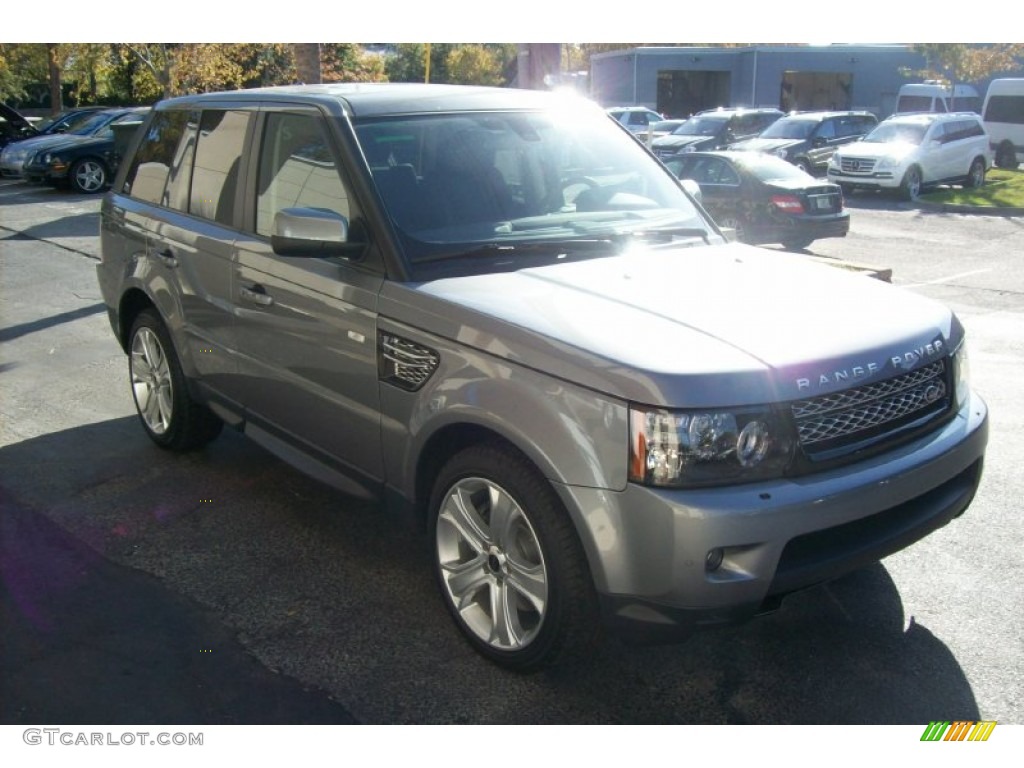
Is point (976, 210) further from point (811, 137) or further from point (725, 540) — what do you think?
point (725, 540)

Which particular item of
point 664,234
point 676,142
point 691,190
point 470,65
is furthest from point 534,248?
point 470,65

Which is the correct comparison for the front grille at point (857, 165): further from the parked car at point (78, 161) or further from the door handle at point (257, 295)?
the door handle at point (257, 295)

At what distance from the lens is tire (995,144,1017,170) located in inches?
1133

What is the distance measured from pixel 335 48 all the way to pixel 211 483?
30.9 meters

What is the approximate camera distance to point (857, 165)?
22172 mm

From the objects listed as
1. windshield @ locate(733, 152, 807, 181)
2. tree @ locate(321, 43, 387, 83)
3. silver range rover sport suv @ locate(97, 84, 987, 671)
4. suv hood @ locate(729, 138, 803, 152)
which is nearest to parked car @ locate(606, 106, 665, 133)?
tree @ locate(321, 43, 387, 83)

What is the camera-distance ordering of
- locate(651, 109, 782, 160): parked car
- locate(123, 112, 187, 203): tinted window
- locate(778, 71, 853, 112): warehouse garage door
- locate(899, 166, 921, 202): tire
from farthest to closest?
locate(778, 71, 853, 112): warehouse garage door → locate(651, 109, 782, 160): parked car → locate(899, 166, 921, 202): tire → locate(123, 112, 187, 203): tinted window

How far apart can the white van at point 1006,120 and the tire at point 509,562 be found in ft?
95.2

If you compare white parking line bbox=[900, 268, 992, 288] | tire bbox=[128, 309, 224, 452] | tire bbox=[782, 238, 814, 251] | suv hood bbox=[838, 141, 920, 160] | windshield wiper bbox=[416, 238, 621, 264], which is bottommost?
white parking line bbox=[900, 268, 992, 288]

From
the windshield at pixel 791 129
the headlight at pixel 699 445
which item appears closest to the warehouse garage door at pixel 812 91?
the windshield at pixel 791 129

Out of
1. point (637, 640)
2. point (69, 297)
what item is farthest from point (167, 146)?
point (69, 297)

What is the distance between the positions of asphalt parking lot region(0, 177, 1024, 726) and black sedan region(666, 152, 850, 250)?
26.7 feet

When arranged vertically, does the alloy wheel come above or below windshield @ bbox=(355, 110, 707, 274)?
below

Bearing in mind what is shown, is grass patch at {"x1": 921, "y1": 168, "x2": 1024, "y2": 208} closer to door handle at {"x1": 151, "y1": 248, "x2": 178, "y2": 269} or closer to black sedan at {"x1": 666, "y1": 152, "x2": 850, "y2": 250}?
black sedan at {"x1": 666, "y1": 152, "x2": 850, "y2": 250}
